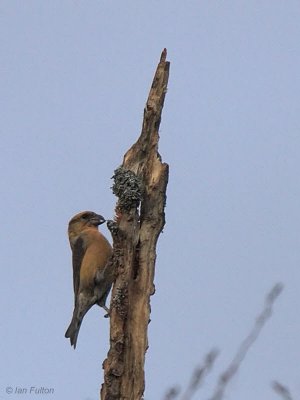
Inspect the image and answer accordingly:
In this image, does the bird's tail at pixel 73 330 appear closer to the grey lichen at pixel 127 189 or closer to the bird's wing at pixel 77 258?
the bird's wing at pixel 77 258

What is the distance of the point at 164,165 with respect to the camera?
5523mm

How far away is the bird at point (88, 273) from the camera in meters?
8.11

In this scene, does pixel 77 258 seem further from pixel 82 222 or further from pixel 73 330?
pixel 73 330

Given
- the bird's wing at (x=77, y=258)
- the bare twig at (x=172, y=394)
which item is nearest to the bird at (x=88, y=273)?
the bird's wing at (x=77, y=258)

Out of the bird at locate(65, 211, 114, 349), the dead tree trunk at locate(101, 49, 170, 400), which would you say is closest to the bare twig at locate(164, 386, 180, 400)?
the dead tree trunk at locate(101, 49, 170, 400)

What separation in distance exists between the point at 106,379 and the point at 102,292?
10.3 feet

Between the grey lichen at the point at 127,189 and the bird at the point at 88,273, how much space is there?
2408 millimetres

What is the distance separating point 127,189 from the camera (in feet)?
18.0

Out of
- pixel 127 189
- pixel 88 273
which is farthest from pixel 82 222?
pixel 127 189

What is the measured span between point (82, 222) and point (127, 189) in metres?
3.52

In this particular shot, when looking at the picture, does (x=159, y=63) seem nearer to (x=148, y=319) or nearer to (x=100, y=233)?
(x=148, y=319)

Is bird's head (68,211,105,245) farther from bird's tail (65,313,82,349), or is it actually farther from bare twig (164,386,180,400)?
bare twig (164,386,180,400)

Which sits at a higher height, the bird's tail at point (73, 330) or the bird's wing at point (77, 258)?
the bird's wing at point (77, 258)

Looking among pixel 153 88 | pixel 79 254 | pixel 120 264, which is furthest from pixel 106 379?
pixel 79 254
